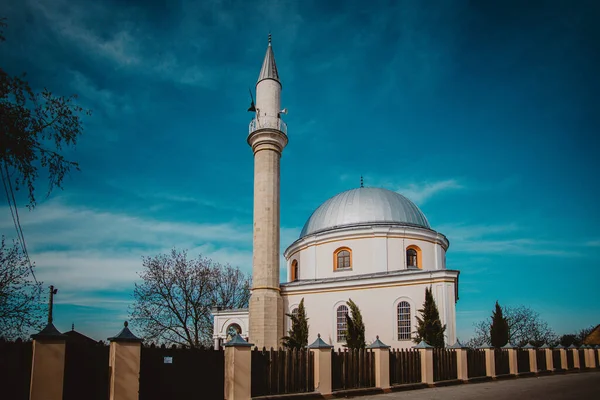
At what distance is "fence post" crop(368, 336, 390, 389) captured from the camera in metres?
15.8

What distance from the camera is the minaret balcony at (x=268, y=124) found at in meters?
26.6

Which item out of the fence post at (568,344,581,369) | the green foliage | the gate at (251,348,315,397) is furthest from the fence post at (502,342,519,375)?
the gate at (251,348,315,397)

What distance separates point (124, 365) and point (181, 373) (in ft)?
4.94

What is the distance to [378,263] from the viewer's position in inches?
1112

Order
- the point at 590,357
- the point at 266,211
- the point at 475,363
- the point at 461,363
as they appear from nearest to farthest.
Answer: the point at 461,363, the point at 475,363, the point at 266,211, the point at 590,357

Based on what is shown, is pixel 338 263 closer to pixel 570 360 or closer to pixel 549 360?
pixel 549 360

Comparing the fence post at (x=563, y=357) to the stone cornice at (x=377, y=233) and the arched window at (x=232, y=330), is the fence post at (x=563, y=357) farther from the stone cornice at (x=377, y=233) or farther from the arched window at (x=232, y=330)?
the arched window at (x=232, y=330)

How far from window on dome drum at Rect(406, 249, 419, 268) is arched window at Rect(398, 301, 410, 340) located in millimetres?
3938

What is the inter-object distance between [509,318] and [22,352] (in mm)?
50436

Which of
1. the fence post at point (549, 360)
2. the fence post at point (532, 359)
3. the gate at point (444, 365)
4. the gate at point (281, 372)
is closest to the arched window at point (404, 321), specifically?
the fence post at point (532, 359)

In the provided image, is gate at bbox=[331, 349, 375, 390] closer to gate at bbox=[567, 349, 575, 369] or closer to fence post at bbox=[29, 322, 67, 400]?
fence post at bbox=[29, 322, 67, 400]

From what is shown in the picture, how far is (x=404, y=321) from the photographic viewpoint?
2519 cm

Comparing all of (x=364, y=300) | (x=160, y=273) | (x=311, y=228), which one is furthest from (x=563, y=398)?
(x=160, y=273)

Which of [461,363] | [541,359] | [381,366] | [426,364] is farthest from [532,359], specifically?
[381,366]
